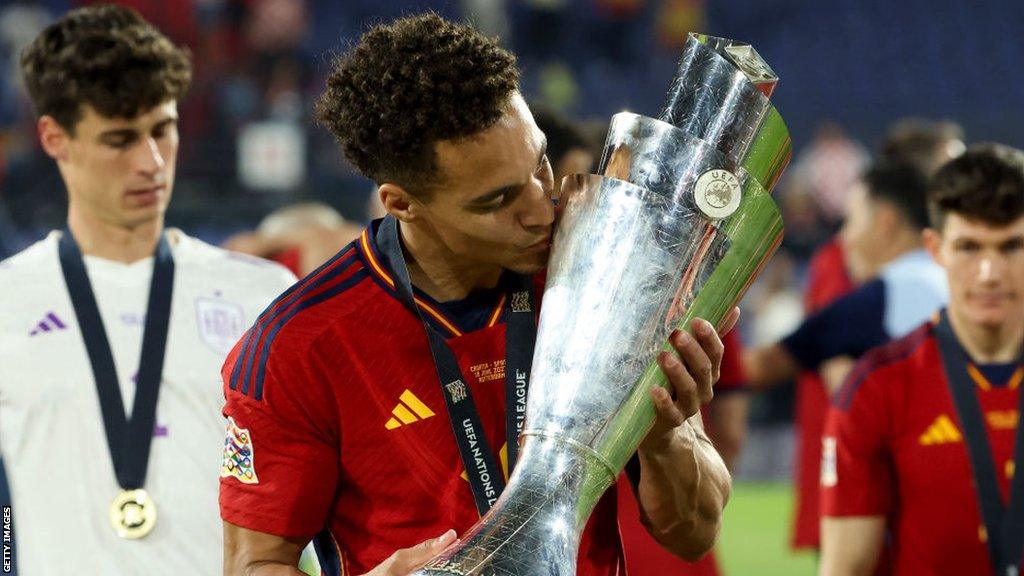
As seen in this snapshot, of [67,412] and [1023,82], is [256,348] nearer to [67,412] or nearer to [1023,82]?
[67,412]

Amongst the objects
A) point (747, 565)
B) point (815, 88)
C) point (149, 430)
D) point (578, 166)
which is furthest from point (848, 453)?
point (815, 88)

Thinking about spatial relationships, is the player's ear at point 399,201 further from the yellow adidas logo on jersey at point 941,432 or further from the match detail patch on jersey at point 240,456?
the yellow adidas logo on jersey at point 941,432

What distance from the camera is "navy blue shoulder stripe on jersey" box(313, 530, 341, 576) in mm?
2328

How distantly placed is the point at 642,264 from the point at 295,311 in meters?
0.58

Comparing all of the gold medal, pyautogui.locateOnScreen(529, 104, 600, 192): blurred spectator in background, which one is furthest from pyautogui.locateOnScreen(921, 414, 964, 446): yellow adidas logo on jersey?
the gold medal

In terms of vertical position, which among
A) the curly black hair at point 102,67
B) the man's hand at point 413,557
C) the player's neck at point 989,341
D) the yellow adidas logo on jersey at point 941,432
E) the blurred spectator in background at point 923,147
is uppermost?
the blurred spectator in background at point 923,147

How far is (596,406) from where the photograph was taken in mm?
1933

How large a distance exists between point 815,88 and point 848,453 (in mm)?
13423

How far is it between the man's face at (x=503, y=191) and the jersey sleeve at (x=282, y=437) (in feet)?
1.02

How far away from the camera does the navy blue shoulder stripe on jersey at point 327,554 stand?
2.33 metres

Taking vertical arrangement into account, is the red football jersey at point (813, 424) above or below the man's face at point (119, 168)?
below

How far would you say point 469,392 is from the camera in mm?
2219

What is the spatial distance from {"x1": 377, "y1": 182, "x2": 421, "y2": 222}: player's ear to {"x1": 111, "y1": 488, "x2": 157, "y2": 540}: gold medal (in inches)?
50.7

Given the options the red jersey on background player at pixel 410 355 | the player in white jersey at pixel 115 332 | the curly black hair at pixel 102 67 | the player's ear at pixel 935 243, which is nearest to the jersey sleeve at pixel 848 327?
the player's ear at pixel 935 243
